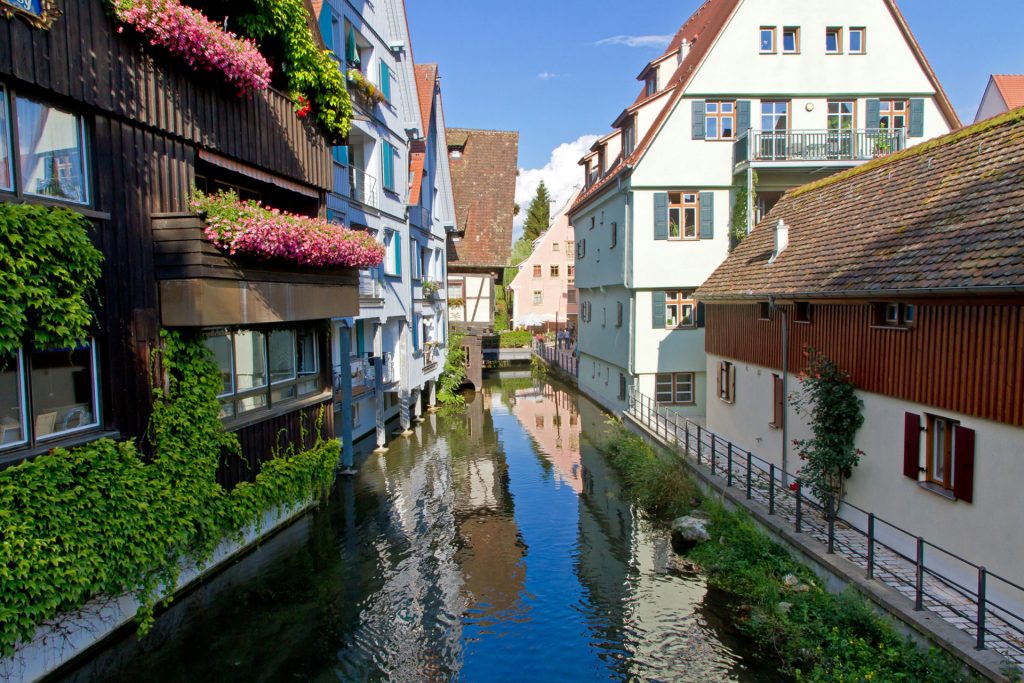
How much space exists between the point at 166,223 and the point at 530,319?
4184 centimetres

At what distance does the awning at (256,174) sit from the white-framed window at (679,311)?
40.0ft

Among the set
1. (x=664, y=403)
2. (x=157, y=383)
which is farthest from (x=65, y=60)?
(x=664, y=403)

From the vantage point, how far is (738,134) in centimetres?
2038

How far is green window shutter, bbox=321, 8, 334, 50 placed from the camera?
1559 centimetres

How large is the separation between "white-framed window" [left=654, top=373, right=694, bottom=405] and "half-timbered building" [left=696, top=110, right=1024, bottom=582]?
6471mm

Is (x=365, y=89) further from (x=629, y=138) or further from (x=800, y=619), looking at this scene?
(x=800, y=619)

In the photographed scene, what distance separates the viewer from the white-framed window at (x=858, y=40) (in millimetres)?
20062

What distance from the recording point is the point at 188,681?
25.6ft

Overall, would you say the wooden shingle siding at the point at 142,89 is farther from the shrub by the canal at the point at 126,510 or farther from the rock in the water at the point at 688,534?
the rock in the water at the point at 688,534

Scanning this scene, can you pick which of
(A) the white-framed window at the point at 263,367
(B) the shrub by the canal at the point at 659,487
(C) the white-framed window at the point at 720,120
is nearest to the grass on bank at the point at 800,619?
(B) the shrub by the canal at the point at 659,487

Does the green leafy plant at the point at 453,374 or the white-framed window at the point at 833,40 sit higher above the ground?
the white-framed window at the point at 833,40

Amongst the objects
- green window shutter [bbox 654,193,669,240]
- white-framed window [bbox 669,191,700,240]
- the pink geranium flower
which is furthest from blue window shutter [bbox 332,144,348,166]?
white-framed window [bbox 669,191,700,240]

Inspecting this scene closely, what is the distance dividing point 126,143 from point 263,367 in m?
4.44

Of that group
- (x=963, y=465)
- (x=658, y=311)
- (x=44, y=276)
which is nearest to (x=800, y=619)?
(x=963, y=465)
